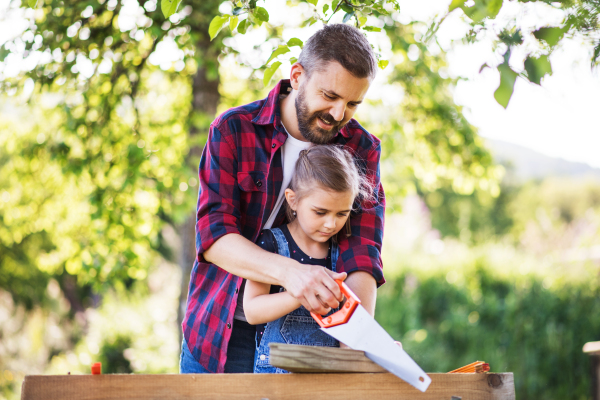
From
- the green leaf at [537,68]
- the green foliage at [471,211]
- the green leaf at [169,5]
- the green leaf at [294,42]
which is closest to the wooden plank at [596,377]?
the green leaf at [294,42]

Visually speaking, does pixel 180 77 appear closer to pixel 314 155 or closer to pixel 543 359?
pixel 314 155

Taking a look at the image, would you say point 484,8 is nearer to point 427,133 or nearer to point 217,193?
point 217,193

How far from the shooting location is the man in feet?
5.66

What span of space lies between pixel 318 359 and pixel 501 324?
5610 millimetres

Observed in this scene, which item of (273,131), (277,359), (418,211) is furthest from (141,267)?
(418,211)

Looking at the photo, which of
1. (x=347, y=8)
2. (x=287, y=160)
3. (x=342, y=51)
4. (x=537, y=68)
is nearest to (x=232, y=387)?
(x=287, y=160)

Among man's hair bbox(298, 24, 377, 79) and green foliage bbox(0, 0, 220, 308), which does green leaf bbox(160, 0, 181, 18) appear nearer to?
man's hair bbox(298, 24, 377, 79)

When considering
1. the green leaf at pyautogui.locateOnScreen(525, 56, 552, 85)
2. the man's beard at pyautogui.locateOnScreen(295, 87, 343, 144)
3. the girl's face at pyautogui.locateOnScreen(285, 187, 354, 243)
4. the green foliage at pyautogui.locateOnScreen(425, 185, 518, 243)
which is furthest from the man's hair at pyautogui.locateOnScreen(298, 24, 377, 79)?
the green foliage at pyautogui.locateOnScreen(425, 185, 518, 243)

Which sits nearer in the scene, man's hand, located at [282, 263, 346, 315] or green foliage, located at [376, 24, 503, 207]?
man's hand, located at [282, 263, 346, 315]

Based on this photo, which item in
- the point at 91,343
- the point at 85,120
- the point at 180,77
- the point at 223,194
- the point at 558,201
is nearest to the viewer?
the point at 223,194

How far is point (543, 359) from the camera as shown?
5.73 meters

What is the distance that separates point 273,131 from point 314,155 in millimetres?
195

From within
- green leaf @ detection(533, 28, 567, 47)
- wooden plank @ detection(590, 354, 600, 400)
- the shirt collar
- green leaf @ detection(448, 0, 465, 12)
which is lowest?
wooden plank @ detection(590, 354, 600, 400)

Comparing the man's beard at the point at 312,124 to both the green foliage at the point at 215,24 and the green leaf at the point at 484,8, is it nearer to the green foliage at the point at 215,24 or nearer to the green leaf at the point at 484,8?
the green foliage at the point at 215,24
